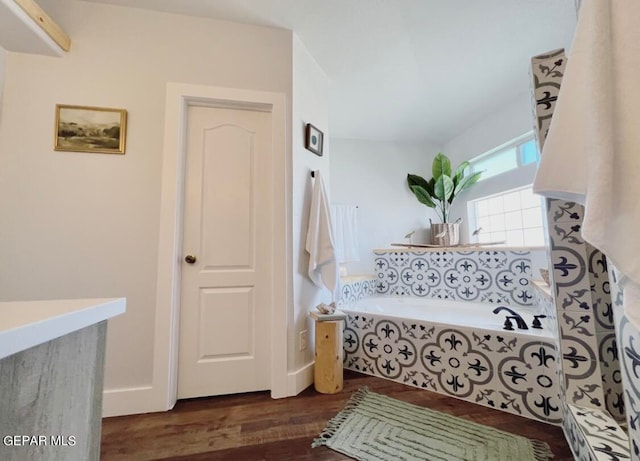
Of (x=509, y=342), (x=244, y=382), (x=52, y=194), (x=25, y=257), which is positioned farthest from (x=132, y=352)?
(x=509, y=342)

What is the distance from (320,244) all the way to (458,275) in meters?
1.55

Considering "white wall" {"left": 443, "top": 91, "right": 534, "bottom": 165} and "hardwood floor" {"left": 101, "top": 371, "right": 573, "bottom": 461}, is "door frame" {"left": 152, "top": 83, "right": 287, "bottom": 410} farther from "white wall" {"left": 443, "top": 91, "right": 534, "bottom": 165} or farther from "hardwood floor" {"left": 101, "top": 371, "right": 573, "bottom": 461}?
"white wall" {"left": 443, "top": 91, "right": 534, "bottom": 165}

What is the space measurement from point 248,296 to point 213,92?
4.51 ft

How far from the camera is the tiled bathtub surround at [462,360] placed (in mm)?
1413

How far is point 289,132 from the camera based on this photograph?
183 cm

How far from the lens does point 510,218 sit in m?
2.91

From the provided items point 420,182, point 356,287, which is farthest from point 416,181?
point 356,287

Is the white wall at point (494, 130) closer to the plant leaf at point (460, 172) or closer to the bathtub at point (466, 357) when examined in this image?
the plant leaf at point (460, 172)

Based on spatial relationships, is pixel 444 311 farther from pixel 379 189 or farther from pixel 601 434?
pixel 379 189

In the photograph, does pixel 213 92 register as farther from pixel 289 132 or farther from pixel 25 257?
pixel 25 257

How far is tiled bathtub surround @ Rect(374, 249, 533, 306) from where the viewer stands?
2254 mm

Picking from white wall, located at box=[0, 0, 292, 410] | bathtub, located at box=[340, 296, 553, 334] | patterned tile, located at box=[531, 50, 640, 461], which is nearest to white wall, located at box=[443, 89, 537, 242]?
bathtub, located at box=[340, 296, 553, 334]

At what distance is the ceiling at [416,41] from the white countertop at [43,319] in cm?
193

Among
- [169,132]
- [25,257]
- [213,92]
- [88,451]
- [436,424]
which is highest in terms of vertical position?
[213,92]
